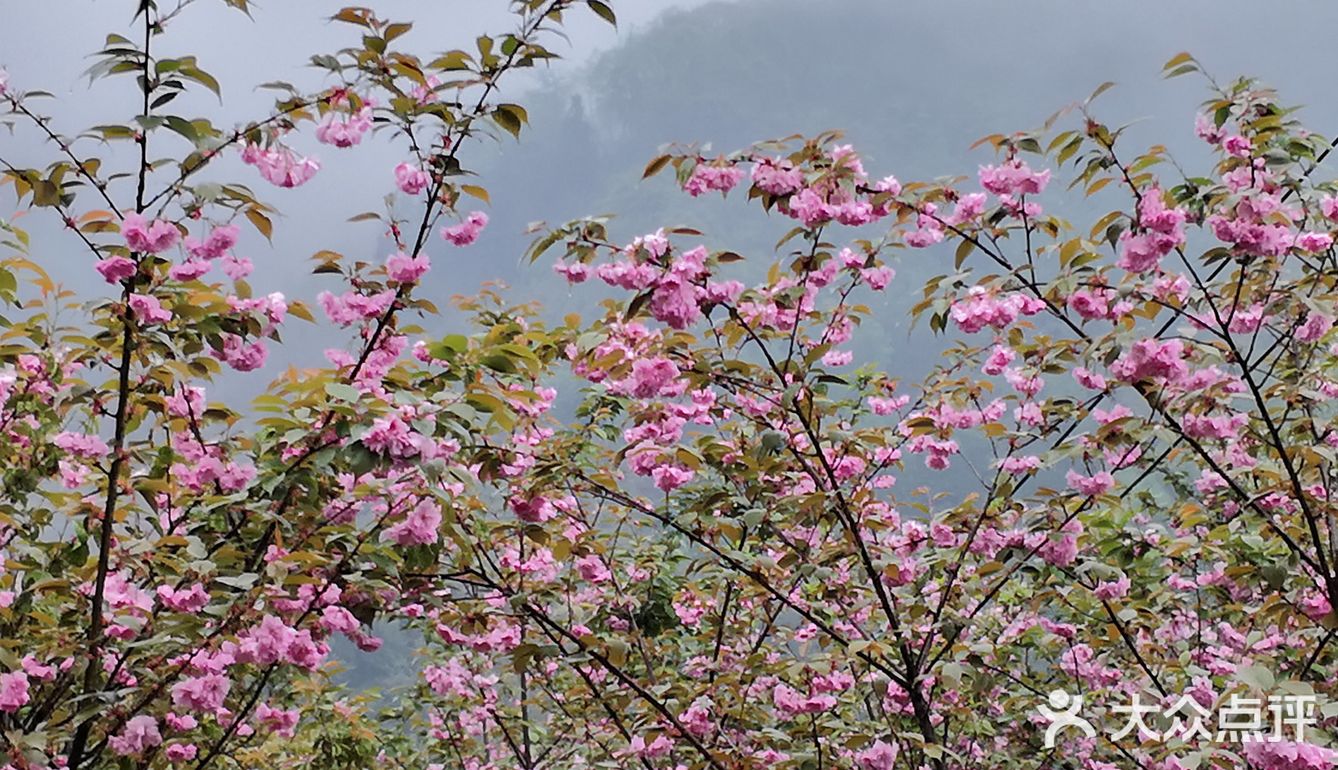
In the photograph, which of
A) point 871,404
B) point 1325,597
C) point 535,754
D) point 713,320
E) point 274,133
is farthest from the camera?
point 535,754

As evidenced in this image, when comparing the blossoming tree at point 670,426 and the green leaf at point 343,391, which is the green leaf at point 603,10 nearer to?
the blossoming tree at point 670,426

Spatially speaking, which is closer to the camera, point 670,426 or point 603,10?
point 603,10

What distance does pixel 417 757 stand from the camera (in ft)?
15.8

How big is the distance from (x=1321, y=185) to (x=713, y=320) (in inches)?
54.6

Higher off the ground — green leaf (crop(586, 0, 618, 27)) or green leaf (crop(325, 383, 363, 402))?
green leaf (crop(586, 0, 618, 27))

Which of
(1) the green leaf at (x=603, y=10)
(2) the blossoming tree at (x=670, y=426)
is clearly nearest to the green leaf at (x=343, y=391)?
(2) the blossoming tree at (x=670, y=426)

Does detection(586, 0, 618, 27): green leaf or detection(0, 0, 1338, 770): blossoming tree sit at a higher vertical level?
detection(586, 0, 618, 27): green leaf

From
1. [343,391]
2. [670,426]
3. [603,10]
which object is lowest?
[343,391]

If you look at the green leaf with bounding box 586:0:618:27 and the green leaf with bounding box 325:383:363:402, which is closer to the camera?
the green leaf with bounding box 325:383:363:402

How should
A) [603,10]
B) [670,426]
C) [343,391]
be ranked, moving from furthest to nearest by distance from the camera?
[670,426] → [603,10] → [343,391]

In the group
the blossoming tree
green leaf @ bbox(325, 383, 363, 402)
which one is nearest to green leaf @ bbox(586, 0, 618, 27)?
the blossoming tree

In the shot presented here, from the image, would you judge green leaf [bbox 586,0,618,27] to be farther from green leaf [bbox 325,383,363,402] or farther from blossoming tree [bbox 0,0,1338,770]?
green leaf [bbox 325,383,363,402]

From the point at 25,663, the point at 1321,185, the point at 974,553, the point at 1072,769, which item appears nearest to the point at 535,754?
the point at 1072,769

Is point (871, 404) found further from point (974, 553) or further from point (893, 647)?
point (893, 647)
